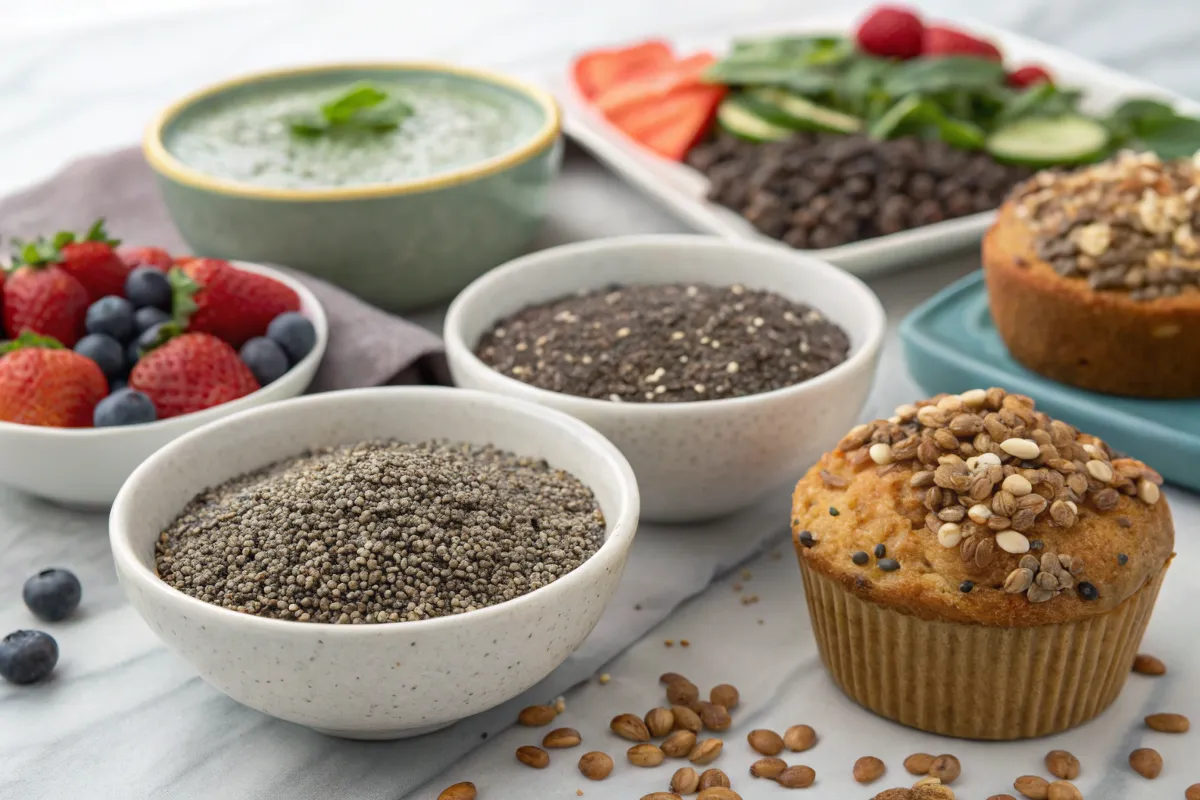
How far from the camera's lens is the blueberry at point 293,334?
243cm

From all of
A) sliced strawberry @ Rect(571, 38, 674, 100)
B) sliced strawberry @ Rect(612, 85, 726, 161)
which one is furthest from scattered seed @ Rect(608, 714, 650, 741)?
sliced strawberry @ Rect(571, 38, 674, 100)

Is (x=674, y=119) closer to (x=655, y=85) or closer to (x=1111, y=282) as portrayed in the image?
(x=655, y=85)

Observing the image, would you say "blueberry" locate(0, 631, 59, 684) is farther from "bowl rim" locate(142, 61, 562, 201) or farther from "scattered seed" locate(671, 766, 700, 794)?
"bowl rim" locate(142, 61, 562, 201)

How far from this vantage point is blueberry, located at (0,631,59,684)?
1904mm

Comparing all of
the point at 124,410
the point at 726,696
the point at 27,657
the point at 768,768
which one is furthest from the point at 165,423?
the point at 768,768

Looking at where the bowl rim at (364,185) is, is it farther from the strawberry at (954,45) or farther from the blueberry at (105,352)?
the strawberry at (954,45)

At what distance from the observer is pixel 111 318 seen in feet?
7.65

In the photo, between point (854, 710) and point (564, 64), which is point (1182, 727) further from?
point (564, 64)

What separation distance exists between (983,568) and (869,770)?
300mm

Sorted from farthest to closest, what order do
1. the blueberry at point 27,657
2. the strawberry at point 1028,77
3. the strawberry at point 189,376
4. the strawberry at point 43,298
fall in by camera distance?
the strawberry at point 1028,77, the strawberry at point 43,298, the strawberry at point 189,376, the blueberry at point 27,657

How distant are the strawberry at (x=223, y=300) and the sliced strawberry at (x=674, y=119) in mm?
1329

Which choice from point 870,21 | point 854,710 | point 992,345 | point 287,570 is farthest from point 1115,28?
point 287,570

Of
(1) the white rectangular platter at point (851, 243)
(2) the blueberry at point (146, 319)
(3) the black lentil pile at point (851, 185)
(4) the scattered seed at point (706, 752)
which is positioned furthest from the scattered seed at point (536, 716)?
(3) the black lentil pile at point (851, 185)

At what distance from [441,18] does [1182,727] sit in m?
4.16
